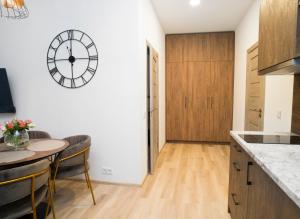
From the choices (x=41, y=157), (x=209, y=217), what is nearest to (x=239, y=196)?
(x=209, y=217)

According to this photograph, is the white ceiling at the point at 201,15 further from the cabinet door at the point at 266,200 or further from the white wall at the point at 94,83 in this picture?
the cabinet door at the point at 266,200

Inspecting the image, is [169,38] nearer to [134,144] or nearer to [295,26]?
[134,144]

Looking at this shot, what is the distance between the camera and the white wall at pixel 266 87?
2246mm

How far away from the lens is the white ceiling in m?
3.25

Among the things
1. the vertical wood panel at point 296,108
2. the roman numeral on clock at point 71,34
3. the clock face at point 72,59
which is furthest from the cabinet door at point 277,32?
the roman numeral on clock at point 71,34

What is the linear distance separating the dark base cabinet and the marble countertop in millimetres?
58

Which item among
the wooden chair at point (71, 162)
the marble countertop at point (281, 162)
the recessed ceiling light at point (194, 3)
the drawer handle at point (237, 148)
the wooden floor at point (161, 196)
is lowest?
the wooden floor at point (161, 196)

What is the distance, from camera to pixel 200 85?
4.81 metres

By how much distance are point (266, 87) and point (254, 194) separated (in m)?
1.89

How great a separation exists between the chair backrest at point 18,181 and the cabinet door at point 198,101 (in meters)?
3.85

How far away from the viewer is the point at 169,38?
4875mm

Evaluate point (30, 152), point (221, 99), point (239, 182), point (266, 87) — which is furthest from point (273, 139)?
point (221, 99)

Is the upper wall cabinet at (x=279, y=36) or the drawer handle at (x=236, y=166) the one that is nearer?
the upper wall cabinet at (x=279, y=36)

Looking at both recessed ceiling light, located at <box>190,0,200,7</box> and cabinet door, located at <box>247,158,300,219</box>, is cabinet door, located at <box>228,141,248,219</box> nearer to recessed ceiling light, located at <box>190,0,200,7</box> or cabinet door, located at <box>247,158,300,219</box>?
cabinet door, located at <box>247,158,300,219</box>
